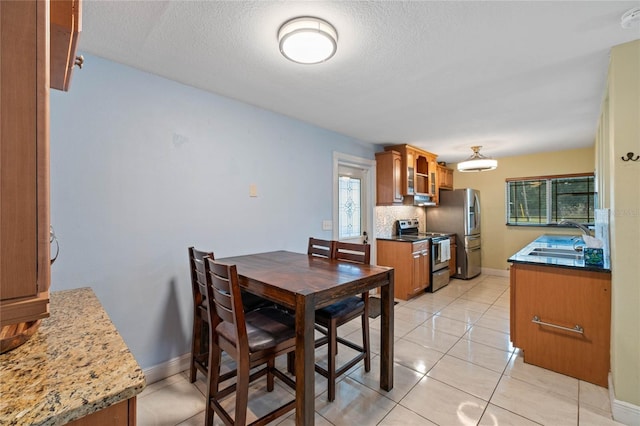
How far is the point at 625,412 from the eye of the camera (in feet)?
5.57

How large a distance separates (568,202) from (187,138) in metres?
5.99

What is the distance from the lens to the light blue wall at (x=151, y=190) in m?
1.84

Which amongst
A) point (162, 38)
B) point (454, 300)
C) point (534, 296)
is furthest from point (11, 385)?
point (454, 300)

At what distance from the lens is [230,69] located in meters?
2.06

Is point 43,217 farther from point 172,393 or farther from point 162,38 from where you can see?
point 172,393

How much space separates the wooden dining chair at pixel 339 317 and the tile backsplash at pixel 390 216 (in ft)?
6.77

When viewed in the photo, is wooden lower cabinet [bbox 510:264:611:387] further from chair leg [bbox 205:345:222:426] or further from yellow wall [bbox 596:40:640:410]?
chair leg [bbox 205:345:222:426]

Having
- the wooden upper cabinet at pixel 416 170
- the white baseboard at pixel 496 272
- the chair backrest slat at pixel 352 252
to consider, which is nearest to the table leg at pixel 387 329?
the chair backrest slat at pixel 352 252

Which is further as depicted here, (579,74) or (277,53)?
(579,74)

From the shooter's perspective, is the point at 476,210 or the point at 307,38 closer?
the point at 307,38

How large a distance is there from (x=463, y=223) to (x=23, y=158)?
5412 mm

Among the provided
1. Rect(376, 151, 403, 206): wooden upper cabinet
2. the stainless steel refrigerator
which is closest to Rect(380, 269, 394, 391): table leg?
Rect(376, 151, 403, 206): wooden upper cabinet

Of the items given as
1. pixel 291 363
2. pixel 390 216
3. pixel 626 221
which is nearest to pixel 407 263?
pixel 390 216

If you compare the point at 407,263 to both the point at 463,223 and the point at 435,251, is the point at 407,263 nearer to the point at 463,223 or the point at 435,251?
the point at 435,251
